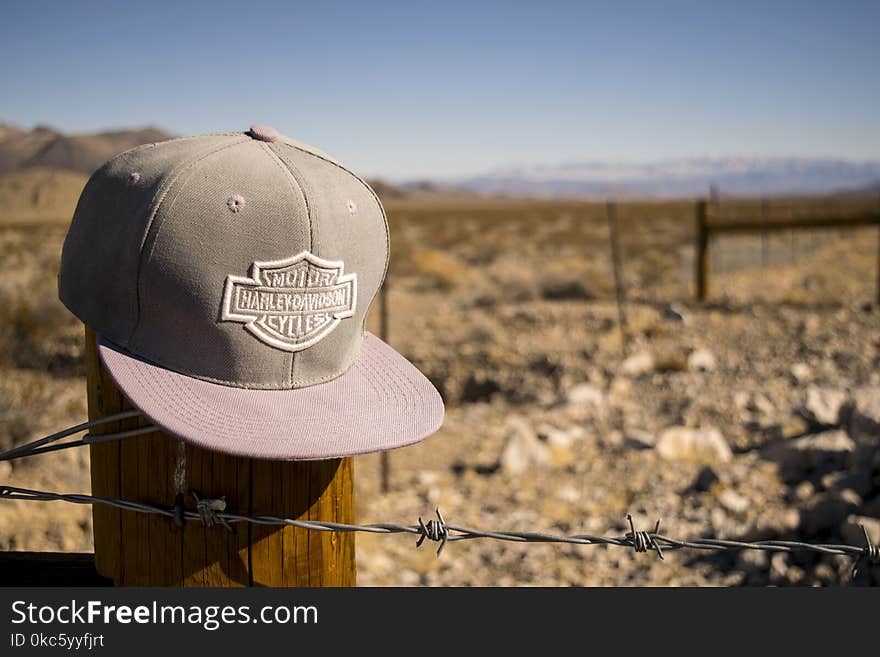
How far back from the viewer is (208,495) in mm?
1495

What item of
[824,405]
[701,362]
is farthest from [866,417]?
[701,362]

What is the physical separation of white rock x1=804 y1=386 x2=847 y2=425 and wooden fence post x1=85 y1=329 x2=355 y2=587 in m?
4.89

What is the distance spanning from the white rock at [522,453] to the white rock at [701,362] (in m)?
2.85

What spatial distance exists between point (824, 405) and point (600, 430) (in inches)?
70.5

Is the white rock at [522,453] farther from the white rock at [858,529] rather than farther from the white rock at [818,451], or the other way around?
the white rock at [858,529]

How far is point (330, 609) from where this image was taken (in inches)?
60.7

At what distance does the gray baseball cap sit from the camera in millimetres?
1442

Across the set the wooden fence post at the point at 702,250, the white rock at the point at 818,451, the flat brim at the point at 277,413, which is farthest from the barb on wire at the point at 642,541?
the wooden fence post at the point at 702,250

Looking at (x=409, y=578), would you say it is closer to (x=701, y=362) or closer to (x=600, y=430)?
(x=600, y=430)

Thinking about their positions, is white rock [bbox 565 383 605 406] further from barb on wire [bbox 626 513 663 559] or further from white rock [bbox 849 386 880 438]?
barb on wire [bbox 626 513 663 559]

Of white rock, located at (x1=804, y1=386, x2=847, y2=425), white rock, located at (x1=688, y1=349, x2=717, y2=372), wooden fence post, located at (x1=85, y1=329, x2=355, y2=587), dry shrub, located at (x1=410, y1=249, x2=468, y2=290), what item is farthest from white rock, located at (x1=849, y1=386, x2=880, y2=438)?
dry shrub, located at (x1=410, y1=249, x2=468, y2=290)

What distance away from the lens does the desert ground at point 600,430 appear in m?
4.32

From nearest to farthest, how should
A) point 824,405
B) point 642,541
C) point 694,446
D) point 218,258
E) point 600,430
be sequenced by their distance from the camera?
point 218,258
point 642,541
point 824,405
point 694,446
point 600,430

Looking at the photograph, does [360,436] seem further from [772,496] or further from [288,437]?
[772,496]
